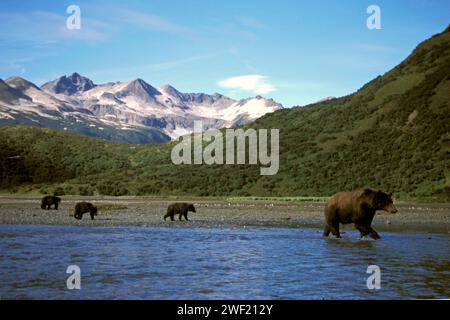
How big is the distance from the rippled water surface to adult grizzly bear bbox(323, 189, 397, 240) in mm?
767

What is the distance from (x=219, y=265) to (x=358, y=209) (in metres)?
9.70

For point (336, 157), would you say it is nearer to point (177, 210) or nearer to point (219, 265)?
point (177, 210)

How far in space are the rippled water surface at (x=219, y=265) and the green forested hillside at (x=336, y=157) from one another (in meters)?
40.9

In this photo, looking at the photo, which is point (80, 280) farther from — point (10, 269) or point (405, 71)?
point (405, 71)

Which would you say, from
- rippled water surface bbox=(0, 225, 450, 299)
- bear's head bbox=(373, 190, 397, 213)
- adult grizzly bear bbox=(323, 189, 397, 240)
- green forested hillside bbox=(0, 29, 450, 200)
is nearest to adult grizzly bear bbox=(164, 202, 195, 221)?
rippled water surface bbox=(0, 225, 450, 299)

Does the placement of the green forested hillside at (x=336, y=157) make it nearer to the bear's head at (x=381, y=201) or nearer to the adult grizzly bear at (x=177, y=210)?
the adult grizzly bear at (x=177, y=210)

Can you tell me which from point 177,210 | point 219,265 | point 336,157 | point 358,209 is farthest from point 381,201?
point 336,157

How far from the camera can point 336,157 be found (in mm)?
80188

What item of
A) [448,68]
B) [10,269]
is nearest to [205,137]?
[448,68]

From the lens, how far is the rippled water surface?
517 inches

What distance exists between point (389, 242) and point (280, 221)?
549 inches

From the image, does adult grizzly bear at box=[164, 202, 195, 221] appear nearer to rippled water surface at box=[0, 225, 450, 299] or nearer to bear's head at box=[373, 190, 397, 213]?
rippled water surface at box=[0, 225, 450, 299]

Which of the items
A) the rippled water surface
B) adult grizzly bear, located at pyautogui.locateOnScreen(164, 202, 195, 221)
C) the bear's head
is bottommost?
the rippled water surface

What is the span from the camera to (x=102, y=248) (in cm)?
2123
